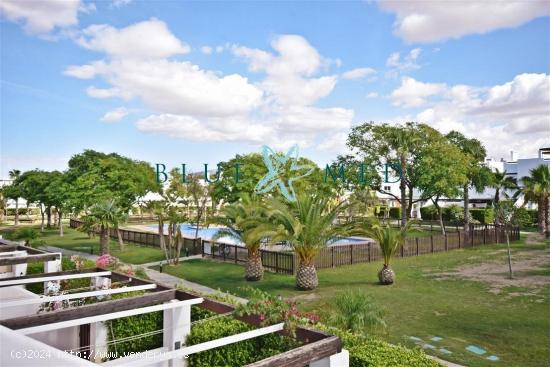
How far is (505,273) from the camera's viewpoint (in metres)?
20.2

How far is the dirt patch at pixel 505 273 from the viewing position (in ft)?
57.8

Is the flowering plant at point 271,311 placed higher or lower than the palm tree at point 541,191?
lower

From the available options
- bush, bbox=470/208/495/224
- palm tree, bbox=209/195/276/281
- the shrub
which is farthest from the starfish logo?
bush, bbox=470/208/495/224

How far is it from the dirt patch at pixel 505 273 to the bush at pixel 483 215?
897 inches

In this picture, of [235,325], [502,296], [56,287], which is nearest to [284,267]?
[502,296]

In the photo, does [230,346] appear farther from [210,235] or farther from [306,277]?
[210,235]

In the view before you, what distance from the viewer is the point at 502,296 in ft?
51.2

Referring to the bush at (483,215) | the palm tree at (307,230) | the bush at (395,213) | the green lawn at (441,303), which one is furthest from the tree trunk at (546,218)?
the palm tree at (307,230)

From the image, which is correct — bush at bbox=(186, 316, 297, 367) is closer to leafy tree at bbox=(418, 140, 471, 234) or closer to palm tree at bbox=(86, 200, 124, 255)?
palm tree at bbox=(86, 200, 124, 255)

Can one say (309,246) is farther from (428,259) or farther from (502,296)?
(428,259)

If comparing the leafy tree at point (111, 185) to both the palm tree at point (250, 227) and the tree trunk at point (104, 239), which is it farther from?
the palm tree at point (250, 227)

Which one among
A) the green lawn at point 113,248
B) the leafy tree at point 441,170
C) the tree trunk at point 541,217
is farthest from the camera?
the tree trunk at point 541,217

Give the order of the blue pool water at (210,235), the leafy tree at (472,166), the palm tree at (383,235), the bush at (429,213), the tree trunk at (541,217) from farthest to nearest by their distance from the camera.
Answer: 1. the bush at (429,213)
2. the leafy tree at (472,166)
3. the tree trunk at (541,217)
4. the blue pool water at (210,235)
5. the palm tree at (383,235)

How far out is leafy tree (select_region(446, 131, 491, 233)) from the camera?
3967 cm
